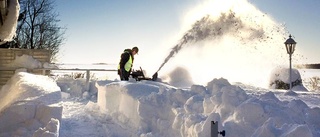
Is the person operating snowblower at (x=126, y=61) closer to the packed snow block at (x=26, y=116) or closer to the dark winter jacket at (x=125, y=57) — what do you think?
the dark winter jacket at (x=125, y=57)

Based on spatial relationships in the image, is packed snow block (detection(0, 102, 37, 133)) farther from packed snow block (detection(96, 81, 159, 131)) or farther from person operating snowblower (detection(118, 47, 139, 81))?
person operating snowblower (detection(118, 47, 139, 81))

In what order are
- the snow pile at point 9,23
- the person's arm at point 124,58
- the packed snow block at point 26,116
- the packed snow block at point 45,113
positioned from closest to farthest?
1. the packed snow block at point 26,116
2. the packed snow block at point 45,113
3. the snow pile at point 9,23
4. the person's arm at point 124,58

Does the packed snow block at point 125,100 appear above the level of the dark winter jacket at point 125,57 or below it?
below

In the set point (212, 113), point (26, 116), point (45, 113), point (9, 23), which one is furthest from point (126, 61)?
point (212, 113)

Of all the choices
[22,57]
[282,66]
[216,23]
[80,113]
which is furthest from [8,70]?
[282,66]

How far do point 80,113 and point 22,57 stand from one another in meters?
9.26

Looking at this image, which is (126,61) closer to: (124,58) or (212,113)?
(124,58)

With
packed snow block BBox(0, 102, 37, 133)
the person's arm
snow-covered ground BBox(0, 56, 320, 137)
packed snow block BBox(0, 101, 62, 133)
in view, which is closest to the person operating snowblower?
the person's arm

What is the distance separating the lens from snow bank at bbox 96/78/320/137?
580cm

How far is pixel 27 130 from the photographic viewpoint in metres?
6.90

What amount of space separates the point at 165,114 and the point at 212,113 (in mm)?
2070

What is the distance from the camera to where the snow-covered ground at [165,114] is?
19.4ft

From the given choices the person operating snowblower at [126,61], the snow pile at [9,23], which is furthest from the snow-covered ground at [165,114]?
the person operating snowblower at [126,61]

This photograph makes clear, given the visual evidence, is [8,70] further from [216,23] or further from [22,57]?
[216,23]
